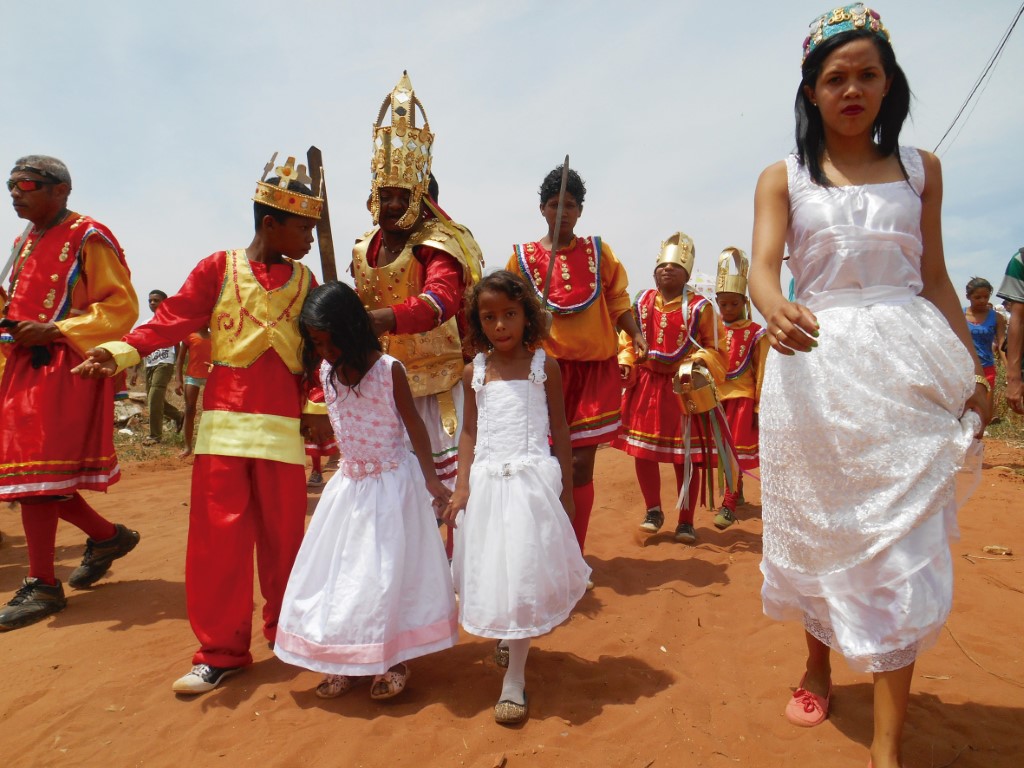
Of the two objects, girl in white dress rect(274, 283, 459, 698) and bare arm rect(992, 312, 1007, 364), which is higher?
bare arm rect(992, 312, 1007, 364)

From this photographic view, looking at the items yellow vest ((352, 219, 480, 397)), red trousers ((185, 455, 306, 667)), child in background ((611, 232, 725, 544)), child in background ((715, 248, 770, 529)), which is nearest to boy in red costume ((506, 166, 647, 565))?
yellow vest ((352, 219, 480, 397))

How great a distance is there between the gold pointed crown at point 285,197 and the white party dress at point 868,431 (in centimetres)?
211

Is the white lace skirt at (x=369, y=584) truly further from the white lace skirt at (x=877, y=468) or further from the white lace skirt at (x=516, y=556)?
the white lace skirt at (x=877, y=468)

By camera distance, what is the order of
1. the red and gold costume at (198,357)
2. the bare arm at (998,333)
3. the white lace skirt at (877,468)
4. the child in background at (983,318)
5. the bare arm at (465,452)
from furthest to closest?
1. the red and gold costume at (198,357)
2. the bare arm at (998,333)
3. the child in background at (983,318)
4. the bare arm at (465,452)
5. the white lace skirt at (877,468)

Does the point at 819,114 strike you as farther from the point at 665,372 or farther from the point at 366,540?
the point at 665,372

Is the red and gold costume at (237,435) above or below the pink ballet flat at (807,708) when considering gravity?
above

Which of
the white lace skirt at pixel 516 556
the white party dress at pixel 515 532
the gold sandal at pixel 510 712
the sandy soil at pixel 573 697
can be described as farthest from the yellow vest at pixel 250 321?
the gold sandal at pixel 510 712

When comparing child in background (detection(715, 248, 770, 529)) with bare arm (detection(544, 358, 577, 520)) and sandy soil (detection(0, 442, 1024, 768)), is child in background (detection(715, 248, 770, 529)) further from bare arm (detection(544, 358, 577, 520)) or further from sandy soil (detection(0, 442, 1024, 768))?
bare arm (detection(544, 358, 577, 520))

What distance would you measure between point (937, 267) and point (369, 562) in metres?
2.34

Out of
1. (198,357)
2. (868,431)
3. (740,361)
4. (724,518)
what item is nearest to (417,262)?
(868,431)

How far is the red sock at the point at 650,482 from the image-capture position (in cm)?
555

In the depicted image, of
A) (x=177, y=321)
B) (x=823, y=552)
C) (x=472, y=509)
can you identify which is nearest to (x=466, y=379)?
(x=472, y=509)

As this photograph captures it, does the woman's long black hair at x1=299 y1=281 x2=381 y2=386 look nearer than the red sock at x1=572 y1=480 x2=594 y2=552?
Yes

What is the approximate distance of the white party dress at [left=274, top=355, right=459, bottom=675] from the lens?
9.02 feet
